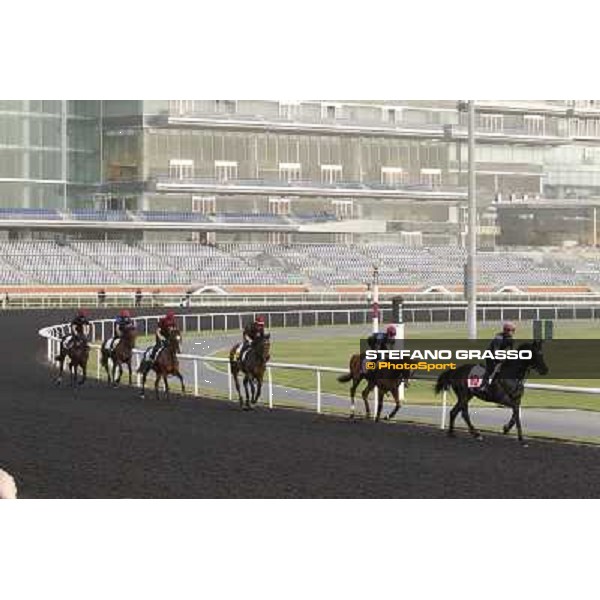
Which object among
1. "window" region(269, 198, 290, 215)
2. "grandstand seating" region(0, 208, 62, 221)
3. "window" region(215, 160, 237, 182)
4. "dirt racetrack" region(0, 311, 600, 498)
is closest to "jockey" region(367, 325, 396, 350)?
"dirt racetrack" region(0, 311, 600, 498)

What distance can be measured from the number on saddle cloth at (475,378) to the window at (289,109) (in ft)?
213

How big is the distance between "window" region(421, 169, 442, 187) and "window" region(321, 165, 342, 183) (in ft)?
15.9

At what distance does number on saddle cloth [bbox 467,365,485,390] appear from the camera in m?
16.9

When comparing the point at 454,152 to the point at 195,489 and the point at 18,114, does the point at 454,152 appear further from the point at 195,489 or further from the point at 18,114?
the point at 195,489

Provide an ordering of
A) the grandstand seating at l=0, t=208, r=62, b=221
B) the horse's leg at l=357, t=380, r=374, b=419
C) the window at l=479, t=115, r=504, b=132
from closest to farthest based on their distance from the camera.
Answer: the horse's leg at l=357, t=380, r=374, b=419 → the grandstand seating at l=0, t=208, r=62, b=221 → the window at l=479, t=115, r=504, b=132

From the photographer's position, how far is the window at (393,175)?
84.1 m

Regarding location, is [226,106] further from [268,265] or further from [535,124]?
[535,124]

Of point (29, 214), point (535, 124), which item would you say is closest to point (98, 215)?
point (29, 214)

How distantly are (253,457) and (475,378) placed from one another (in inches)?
117

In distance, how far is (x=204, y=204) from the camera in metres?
80.2

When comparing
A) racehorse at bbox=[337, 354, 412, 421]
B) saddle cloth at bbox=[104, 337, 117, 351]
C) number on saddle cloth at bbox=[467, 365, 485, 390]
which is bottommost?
racehorse at bbox=[337, 354, 412, 421]

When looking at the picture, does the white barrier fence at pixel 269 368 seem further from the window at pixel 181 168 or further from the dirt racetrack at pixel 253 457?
the window at pixel 181 168

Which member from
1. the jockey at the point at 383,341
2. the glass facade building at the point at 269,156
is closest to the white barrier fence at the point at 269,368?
the jockey at the point at 383,341

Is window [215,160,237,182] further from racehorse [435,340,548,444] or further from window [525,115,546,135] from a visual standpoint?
racehorse [435,340,548,444]
